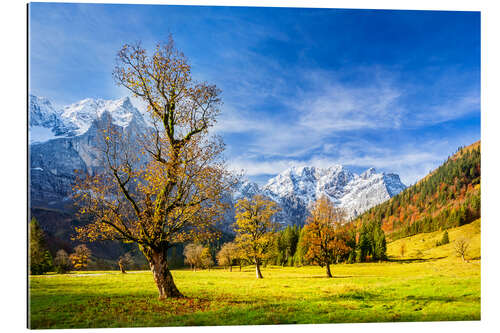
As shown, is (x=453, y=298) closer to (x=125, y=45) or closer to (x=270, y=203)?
(x=270, y=203)

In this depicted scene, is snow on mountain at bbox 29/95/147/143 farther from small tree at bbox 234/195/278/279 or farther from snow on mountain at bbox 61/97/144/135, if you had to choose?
small tree at bbox 234/195/278/279

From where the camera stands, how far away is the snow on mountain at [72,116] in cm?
873

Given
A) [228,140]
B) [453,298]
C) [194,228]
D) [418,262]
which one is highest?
[228,140]

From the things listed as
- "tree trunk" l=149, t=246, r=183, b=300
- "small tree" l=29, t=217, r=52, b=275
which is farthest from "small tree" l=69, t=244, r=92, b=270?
"tree trunk" l=149, t=246, r=183, b=300

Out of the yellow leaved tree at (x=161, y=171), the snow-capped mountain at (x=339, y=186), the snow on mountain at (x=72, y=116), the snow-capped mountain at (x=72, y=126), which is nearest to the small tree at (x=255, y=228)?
the snow-capped mountain at (x=339, y=186)

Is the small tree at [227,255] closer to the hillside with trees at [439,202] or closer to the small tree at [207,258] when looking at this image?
the small tree at [207,258]

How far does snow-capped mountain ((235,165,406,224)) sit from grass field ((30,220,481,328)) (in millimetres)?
2375

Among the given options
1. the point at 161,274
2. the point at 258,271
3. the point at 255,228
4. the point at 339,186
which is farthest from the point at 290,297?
the point at 255,228

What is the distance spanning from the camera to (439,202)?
12.3 metres

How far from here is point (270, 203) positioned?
54.9ft

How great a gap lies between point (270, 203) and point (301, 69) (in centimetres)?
815

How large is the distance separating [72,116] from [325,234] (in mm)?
11671

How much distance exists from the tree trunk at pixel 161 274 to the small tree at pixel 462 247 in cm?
971
